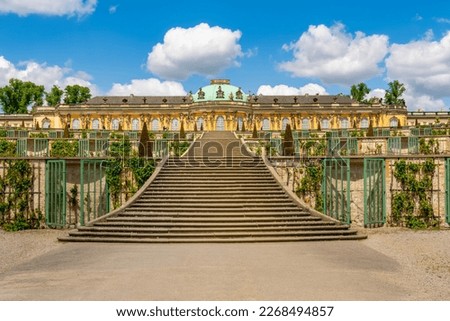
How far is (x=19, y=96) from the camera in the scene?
7169 centimetres

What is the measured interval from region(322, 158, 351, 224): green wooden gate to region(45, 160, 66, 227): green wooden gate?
9.09m

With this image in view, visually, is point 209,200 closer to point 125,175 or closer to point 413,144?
point 125,175

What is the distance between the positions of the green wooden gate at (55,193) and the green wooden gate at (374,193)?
10283 mm

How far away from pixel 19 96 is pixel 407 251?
239 feet

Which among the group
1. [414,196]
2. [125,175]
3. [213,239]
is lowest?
[213,239]

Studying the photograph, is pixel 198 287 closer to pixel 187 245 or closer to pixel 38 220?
pixel 187 245

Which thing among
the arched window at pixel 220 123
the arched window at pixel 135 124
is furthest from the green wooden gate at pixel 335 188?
the arched window at pixel 135 124

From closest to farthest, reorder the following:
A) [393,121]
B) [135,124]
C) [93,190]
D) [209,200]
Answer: [209,200] → [93,190] → [393,121] → [135,124]

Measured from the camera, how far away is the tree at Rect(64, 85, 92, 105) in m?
71.9

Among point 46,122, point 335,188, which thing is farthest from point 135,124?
point 335,188

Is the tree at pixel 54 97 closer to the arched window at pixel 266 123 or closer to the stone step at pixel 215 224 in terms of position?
the arched window at pixel 266 123

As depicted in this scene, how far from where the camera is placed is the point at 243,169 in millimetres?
17188

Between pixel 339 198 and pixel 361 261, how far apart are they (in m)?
6.45

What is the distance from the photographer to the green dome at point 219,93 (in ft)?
203
